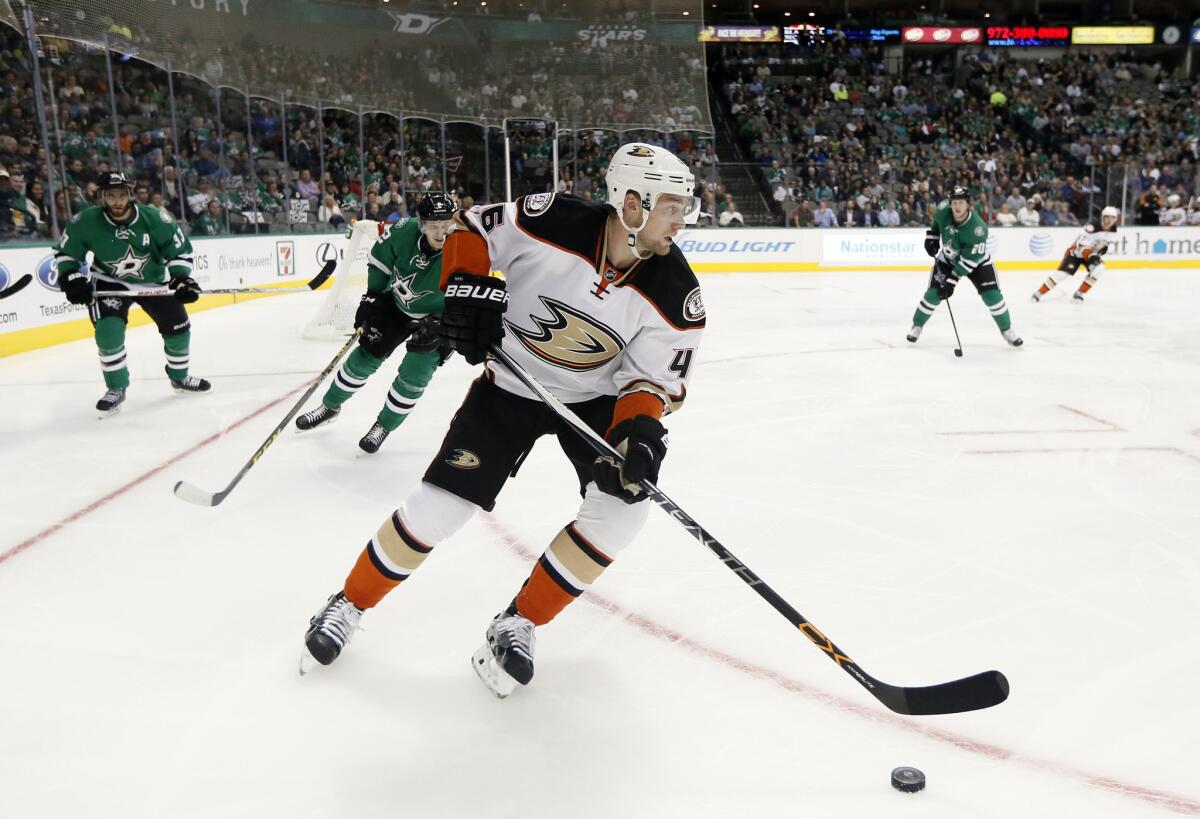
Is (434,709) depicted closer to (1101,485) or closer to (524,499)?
(524,499)

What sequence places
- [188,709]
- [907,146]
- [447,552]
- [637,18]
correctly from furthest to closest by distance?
[907,146]
[637,18]
[447,552]
[188,709]

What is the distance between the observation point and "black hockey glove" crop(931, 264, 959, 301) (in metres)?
6.39

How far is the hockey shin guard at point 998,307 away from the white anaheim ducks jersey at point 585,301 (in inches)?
198

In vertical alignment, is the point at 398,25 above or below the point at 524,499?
above

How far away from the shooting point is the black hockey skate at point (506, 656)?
6.11 feet

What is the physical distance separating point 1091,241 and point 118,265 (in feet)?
29.1

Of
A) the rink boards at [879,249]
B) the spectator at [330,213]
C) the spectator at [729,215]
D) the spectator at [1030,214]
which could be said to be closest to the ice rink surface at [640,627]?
the spectator at [330,213]

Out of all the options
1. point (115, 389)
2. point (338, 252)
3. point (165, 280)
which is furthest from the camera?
point (338, 252)

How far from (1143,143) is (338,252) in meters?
15.0

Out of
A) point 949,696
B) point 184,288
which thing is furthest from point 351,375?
point 949,696

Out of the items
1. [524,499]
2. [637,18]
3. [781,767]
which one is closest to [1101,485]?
[524,499]

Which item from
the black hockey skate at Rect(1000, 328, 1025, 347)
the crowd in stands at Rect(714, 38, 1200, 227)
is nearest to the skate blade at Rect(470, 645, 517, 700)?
the black hockey skate at Rect(1000, 328, 1025, 347)

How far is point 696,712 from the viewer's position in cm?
185

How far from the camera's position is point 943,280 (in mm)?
6402
